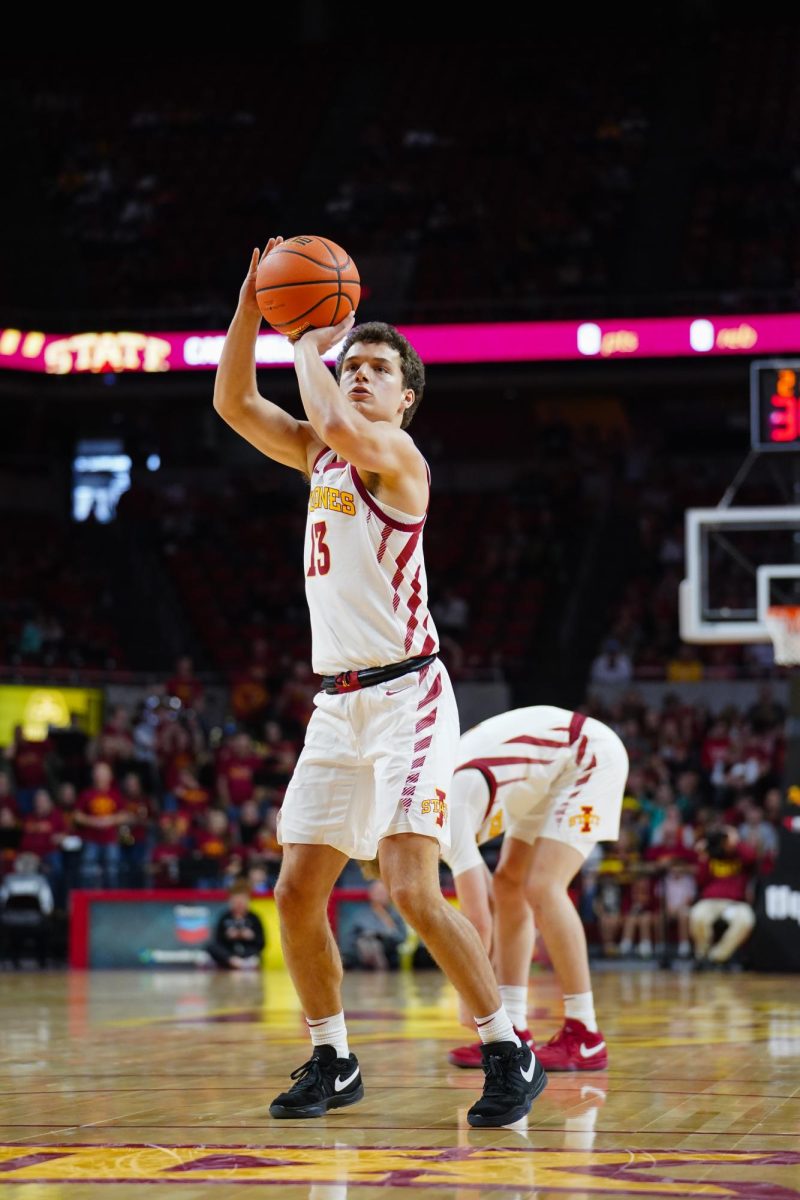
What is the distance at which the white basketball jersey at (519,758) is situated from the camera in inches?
310

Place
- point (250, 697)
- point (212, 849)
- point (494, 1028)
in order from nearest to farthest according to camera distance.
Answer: point (494, 1028) < point (212, 849) < point (250, 697)

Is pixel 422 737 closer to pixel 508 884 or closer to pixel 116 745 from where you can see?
pixel 508 884

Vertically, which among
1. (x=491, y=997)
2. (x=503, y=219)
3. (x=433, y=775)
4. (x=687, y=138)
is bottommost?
(x=491, y=997)

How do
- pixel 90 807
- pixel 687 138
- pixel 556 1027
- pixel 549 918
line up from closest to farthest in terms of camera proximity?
pixel 549 918 → pixel 556 1027 → pixel 90 807 → pixel 687 138

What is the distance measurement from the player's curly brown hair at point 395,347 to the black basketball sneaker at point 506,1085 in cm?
221

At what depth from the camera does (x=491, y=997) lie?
5.80 m

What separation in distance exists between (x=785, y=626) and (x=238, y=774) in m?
7.35

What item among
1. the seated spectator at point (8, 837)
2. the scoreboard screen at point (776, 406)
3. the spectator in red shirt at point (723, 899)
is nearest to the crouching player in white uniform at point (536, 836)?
the scoreboard screen at point (776, 406)

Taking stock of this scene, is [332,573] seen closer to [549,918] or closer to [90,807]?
[549,918]

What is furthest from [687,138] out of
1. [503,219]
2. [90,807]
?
Answer: [90,807]

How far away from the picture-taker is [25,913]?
18156mm

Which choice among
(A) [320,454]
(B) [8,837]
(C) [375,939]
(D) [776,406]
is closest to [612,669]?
(C) [375,939]

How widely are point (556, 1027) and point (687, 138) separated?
2325 cm

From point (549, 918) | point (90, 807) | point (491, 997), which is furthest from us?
point (90, 807)
